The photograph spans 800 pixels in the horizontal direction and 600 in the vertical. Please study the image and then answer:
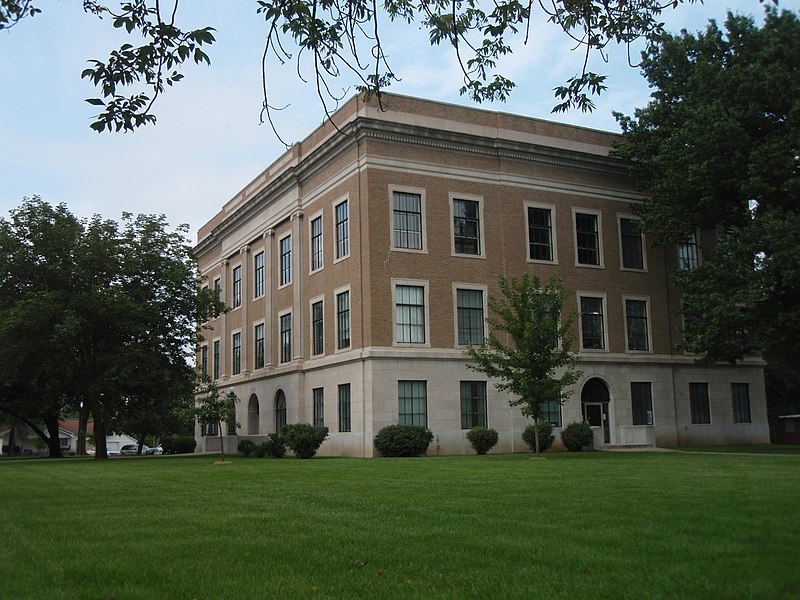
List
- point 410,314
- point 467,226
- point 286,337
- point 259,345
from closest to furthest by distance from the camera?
point 410,314
point 467,226
point 286,337
point 259,345

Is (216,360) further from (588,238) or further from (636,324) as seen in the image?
(636,324)

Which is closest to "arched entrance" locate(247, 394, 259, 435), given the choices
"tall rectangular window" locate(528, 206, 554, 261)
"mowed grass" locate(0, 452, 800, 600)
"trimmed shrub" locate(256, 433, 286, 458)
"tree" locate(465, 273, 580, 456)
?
"trimmed shrub" locate(256, 433, 286, 458)

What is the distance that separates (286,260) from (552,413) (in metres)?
17.2

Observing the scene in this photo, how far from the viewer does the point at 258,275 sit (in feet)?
168

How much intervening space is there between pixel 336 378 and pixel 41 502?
25293mm

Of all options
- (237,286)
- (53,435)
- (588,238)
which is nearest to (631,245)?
(588,238)

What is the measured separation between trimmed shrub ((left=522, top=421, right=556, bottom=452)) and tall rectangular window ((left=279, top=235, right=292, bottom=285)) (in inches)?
628

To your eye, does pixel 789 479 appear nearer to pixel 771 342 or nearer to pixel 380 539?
pixel 380 539

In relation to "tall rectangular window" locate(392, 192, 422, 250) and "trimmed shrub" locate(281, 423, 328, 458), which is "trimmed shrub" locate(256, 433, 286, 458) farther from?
"tall rectangular window" locate(392, 192, 422, 250)

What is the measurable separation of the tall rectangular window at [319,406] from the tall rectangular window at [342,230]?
22.7ft

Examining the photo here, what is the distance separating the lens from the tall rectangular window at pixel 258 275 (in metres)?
50.4

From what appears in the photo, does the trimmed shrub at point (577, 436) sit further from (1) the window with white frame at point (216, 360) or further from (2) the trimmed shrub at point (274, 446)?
(1) the window with white frame at point (216, 360)

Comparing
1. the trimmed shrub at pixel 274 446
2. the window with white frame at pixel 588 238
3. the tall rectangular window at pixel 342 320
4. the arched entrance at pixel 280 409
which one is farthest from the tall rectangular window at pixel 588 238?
the arched entrance at pixel 280 409

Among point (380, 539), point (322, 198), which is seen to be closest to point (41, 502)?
point (380, 539)
